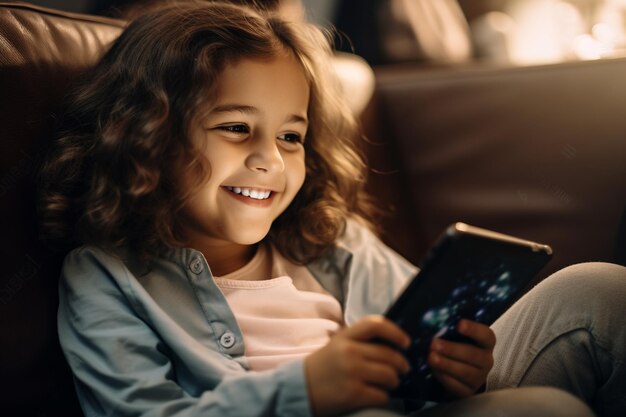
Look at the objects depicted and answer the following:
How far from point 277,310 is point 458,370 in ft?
0.80

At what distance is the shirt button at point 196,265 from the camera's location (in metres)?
0.76

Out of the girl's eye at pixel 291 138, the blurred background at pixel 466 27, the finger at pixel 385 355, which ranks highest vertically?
the blurred background at pixel 466 27

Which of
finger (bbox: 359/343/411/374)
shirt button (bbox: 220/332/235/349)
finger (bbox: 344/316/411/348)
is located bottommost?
shirt button (bbox: 220/332/235/349)

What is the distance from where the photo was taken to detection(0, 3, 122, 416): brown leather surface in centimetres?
72

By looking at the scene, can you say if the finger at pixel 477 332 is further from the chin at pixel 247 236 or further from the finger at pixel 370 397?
the chin at pixel 247 236

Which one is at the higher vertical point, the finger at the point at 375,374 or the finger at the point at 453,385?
the finger at the point at 375,374

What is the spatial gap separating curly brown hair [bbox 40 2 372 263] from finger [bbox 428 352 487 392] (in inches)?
12.5

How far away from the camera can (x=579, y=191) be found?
1.10 m

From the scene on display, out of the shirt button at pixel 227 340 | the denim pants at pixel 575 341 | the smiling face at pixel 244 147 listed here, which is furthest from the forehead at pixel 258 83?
the denim pants at pixel 575 341

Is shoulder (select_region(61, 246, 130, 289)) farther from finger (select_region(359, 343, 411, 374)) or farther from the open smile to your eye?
finger (select_region(359, 343, 411, 374))

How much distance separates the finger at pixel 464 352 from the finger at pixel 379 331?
73mm

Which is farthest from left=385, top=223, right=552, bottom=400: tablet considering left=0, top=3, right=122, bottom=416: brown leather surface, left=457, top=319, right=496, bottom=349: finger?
left=0, top=3, right=122, bottom=416: brown leather surface

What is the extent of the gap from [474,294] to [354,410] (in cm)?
15

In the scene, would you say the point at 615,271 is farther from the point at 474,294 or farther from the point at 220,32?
the point at 220,32
